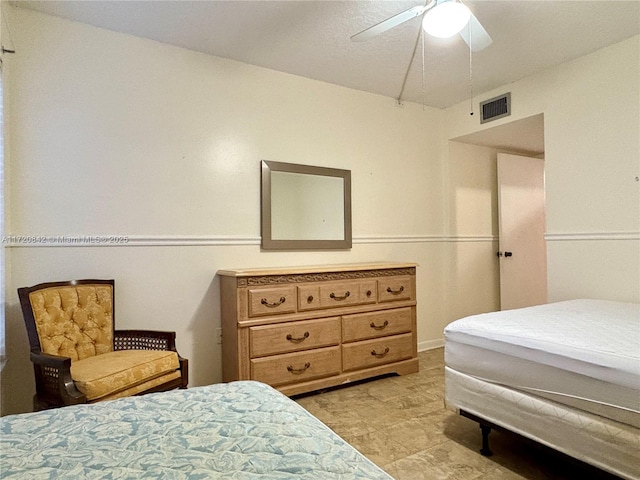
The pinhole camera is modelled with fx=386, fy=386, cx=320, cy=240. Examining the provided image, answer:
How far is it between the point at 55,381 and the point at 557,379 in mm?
2391

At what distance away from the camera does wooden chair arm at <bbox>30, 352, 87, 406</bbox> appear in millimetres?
1868

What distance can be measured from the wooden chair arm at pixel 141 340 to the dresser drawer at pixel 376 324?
4.32 feet

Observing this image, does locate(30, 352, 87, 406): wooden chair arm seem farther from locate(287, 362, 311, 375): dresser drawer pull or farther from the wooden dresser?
locate(287, 362, 311, 375): dresser drawer pull

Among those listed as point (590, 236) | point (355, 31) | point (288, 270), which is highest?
point (355, 31)

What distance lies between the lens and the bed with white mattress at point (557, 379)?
1.48 metres

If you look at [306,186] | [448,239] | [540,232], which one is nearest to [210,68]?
[306,186]

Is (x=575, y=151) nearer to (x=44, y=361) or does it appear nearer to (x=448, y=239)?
(x=448, y=239)

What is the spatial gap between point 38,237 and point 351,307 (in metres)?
2.21

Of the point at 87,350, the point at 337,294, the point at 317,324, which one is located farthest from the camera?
the point at 337,294

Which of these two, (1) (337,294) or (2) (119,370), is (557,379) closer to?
(1) (337,294)

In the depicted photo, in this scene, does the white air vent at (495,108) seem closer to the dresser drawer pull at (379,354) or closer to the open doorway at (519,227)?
the open doorway at (519,227)

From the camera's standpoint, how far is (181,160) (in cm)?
291

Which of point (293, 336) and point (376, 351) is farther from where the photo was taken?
point (376, 351)

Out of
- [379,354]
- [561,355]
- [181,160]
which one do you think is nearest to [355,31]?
[181,160]
